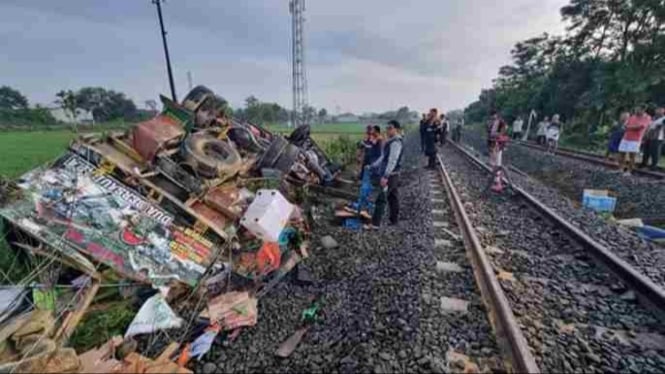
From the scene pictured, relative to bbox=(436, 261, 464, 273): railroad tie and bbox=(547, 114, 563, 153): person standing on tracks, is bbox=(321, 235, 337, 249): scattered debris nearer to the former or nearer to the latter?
bbox=(436, 261, 464, 273): railroad tie

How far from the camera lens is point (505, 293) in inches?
144

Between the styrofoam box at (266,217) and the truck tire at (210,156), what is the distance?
3.91ft

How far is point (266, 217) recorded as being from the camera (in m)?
4.70

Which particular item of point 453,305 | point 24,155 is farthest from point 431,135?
point 24,155

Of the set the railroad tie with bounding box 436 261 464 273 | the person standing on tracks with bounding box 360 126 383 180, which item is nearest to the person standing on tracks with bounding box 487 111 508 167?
the person standing on tracks with bounding box 360 126 383 180

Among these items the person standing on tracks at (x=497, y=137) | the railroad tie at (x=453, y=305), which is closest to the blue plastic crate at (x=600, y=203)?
the person standing on tracks at (x=497, y=137)

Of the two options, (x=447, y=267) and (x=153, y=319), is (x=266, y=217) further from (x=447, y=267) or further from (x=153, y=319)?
(x=447, y=267)

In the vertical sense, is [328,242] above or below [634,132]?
below

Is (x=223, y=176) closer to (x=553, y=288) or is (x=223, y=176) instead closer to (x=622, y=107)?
(x=553, y=288)

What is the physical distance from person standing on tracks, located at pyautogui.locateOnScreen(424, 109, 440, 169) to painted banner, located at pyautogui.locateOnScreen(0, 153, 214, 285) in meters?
Result: 8.39

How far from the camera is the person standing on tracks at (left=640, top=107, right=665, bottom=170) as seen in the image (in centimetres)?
959

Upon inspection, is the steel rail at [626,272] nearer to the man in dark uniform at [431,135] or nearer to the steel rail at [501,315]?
the steel rail at [501,315]

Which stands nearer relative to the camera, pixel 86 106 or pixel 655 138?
pixel 655 138

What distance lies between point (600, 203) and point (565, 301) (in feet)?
16.8
